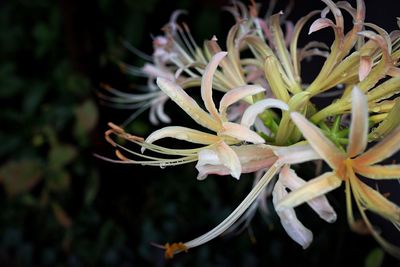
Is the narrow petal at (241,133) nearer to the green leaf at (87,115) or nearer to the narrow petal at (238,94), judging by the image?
the narrow petal at (238,94)

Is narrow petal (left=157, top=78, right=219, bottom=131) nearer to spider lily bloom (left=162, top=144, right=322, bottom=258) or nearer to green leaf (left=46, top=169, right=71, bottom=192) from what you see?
spider lily bloom (left=162, top=144, right=322, bottom=258)

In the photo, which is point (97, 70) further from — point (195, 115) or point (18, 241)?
point (195, 115)

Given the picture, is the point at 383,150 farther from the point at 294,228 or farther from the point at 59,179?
the point at 59,179

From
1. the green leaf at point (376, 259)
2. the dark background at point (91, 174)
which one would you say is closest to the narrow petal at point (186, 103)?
the green leaf at point (376, 259)

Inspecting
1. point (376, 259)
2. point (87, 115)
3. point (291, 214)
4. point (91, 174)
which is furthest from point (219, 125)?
point (91, 174)

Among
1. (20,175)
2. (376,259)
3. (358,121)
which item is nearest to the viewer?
(358,121)

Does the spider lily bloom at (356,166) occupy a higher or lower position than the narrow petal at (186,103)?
lower
